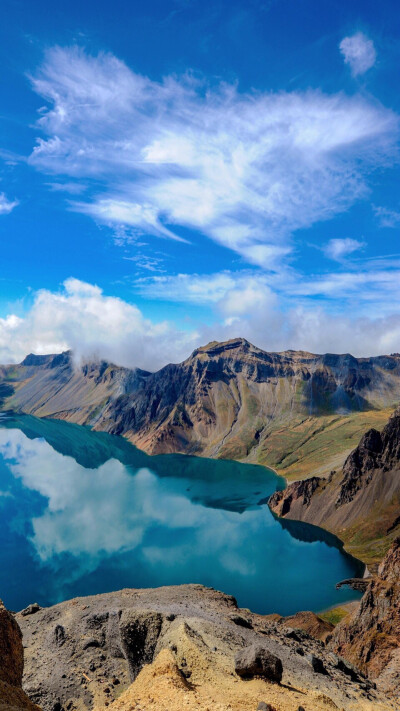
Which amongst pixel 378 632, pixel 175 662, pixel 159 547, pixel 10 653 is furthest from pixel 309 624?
pixel 10 653

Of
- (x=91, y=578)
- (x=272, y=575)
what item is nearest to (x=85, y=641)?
(x=91, y=578)

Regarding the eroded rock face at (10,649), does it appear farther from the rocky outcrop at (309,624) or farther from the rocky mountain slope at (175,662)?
the rocky outcrop at (309,624)

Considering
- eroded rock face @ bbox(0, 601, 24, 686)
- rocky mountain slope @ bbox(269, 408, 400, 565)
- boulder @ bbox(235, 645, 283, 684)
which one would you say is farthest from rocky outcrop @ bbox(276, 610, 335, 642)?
eroded rock face @ bbox(0, 601, 24, 686)

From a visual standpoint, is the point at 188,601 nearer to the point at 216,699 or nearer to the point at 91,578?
the point at 216,699

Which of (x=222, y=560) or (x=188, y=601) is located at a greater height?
(x=188, y=601)

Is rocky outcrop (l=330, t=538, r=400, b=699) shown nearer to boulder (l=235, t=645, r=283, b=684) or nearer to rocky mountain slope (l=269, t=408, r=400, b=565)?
boulder (l=235, t=645, r=283, b=684)

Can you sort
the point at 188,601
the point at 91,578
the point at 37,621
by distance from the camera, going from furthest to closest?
1. the point at 91,578
2. the point at 188,601
3. the point at 37,621
